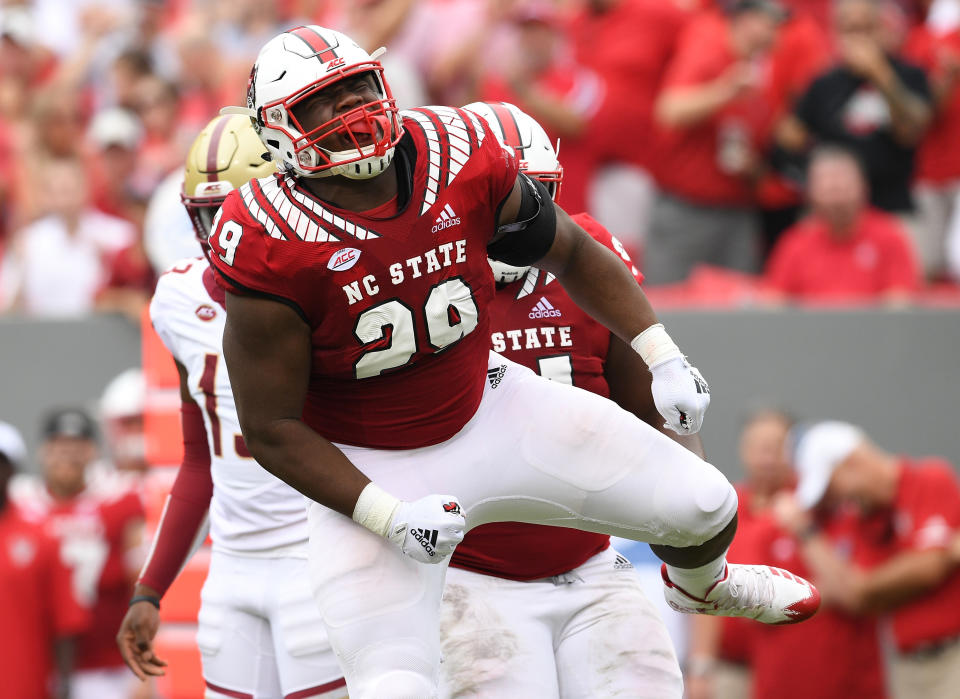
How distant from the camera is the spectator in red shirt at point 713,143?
27.7ft

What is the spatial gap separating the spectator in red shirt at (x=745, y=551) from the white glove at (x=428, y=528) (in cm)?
376

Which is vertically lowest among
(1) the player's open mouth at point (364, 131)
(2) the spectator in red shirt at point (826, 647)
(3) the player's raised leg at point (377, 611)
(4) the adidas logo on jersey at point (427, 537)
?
(2) the spectator in red shirt at point (826, 647)

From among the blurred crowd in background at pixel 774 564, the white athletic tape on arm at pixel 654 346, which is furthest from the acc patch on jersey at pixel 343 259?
the blurred crowd in background at pixel 774 564

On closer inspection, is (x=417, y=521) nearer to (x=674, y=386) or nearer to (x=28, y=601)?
(x=674, y=386)

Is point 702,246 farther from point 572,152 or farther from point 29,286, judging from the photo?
point 29,286

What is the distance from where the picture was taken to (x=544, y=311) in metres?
4.32

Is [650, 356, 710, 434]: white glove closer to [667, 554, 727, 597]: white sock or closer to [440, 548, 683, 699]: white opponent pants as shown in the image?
[667, 554, 727, 597]: white sock

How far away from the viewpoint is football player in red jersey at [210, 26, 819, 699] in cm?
351

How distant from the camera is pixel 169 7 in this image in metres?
11.8

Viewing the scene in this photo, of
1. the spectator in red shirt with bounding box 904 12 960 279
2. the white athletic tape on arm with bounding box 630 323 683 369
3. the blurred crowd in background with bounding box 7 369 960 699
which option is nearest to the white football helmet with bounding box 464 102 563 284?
the white athletic tape on arm with bounding box 630 323 683 369

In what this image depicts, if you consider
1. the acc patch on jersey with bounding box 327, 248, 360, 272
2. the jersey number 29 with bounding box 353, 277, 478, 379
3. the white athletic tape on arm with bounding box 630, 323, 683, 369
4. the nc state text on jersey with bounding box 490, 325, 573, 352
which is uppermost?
the acc patch on jersey with bounding box 327, 248, 360, 272

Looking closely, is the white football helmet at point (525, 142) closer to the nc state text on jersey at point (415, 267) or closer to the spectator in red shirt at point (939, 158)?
the nc state text on jersey at point (415, 267)

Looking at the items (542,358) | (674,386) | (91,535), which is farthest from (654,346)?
(91,535)

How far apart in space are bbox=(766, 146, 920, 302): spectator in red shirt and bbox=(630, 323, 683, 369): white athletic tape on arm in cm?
437
